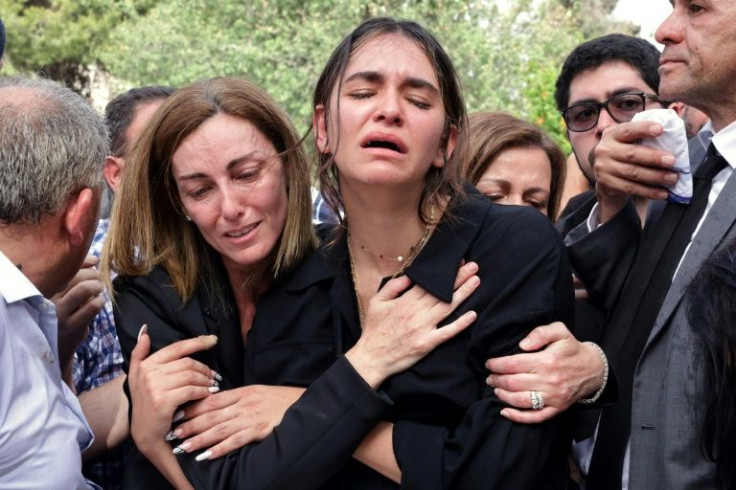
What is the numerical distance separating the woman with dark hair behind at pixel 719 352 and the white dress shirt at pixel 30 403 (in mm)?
1550

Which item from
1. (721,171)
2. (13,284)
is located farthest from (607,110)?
(13,284)

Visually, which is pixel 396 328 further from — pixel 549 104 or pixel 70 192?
pixel 549 104

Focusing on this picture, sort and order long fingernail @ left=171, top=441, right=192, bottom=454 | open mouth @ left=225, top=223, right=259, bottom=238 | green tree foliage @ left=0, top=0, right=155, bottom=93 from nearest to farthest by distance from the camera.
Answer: long fingernail @ left=171, top=441, right=192, bottom=454
open mouth @ left=225, top=223, right=259, bottom=238
green tree foliage @ left=0, top=0, right=155, bottom=93

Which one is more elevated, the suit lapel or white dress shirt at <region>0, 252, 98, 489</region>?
the suit lapel

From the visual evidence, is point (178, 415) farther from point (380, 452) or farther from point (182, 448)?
point (380, 452)

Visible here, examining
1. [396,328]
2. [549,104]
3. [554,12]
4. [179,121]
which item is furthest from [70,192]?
[554,12]

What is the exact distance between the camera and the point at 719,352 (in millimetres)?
1902

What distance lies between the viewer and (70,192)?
2576 mm

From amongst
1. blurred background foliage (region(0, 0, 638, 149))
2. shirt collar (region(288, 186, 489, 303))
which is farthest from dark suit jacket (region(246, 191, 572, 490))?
blurred background foliage (region(0, 0, 638, 149))

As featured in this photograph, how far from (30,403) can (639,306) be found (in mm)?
1658

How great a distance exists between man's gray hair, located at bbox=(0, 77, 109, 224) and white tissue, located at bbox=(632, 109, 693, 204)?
1.57m

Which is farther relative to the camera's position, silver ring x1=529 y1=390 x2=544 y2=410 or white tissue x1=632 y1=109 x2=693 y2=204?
white tissue x1=632 y1=109 x2=693 y2=204

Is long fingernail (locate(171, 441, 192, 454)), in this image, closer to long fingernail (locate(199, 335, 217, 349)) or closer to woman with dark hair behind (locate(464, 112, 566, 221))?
long fingernail (locate(199, 335, 217, 349))

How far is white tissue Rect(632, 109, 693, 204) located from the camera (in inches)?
101
